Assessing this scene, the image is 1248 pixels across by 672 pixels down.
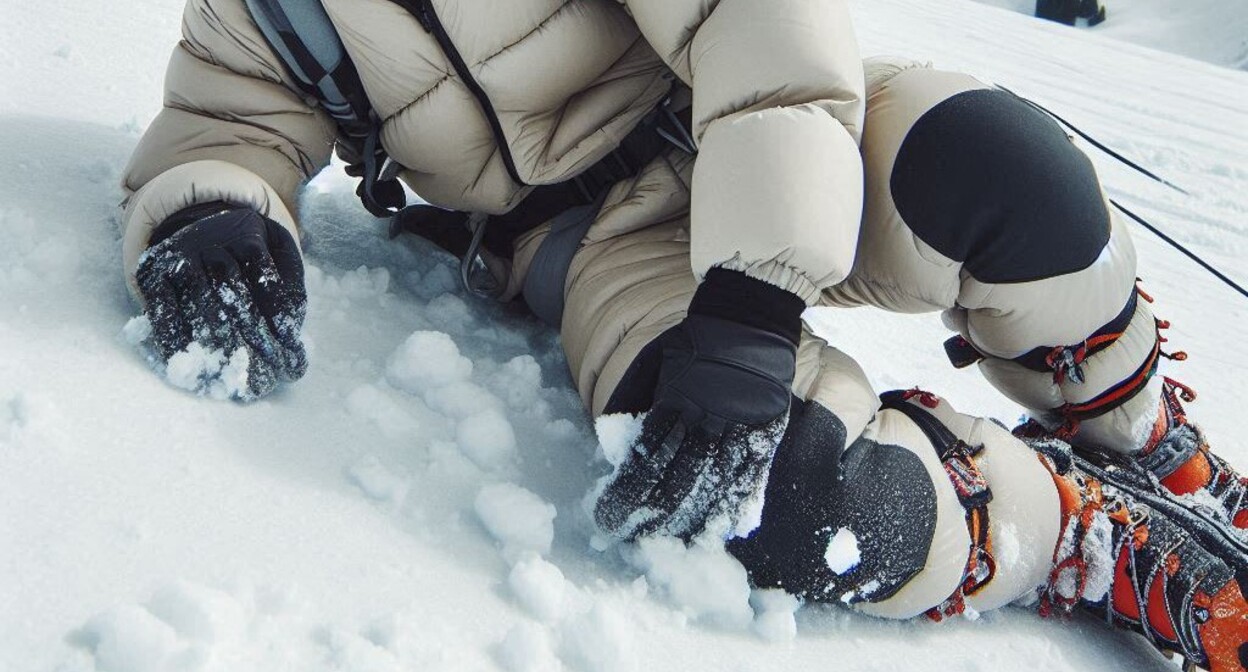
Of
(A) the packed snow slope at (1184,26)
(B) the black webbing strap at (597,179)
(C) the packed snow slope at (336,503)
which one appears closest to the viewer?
(C) the packed snow slope at (336,503)

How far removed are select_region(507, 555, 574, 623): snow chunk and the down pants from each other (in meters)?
0.15

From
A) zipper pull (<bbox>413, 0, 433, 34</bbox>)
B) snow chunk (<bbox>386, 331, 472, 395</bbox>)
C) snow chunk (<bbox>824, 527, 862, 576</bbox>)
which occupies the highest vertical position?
zipper pull (<bbox>413, 0, 433, 34</bbox>)

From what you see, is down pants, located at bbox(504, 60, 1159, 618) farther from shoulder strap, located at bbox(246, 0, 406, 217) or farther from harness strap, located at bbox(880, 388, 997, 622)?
shoulder strap, located at bbox(246, 0, 406, 217)

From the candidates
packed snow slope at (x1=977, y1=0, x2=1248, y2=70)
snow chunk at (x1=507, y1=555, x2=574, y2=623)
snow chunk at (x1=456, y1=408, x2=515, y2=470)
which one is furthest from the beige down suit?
packed snow slope at (x1=977, y1=0, x2=1248, y2=70)

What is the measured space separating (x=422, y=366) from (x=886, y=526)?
394 millimetres

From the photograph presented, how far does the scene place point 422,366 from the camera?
854mm

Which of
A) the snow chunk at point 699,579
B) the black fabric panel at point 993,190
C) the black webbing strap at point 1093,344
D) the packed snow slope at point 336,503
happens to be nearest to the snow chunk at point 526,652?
the packed snow slope at point 336,503

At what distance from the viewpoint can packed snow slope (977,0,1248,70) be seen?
10.4 m

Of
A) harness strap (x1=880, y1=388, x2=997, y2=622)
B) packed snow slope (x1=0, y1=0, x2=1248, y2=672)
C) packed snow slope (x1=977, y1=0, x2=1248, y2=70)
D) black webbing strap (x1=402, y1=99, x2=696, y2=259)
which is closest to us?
packed snow slope (x1=0, y1=0, x2=1248, y2=672)

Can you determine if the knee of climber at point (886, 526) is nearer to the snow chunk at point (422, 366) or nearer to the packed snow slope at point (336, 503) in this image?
the packed snow slope at point (336, 503)

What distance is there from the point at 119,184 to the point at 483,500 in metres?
0.57

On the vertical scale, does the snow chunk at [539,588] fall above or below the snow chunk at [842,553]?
above

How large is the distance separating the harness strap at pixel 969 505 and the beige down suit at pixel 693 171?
1 centimetres

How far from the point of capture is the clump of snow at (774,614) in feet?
2.38
